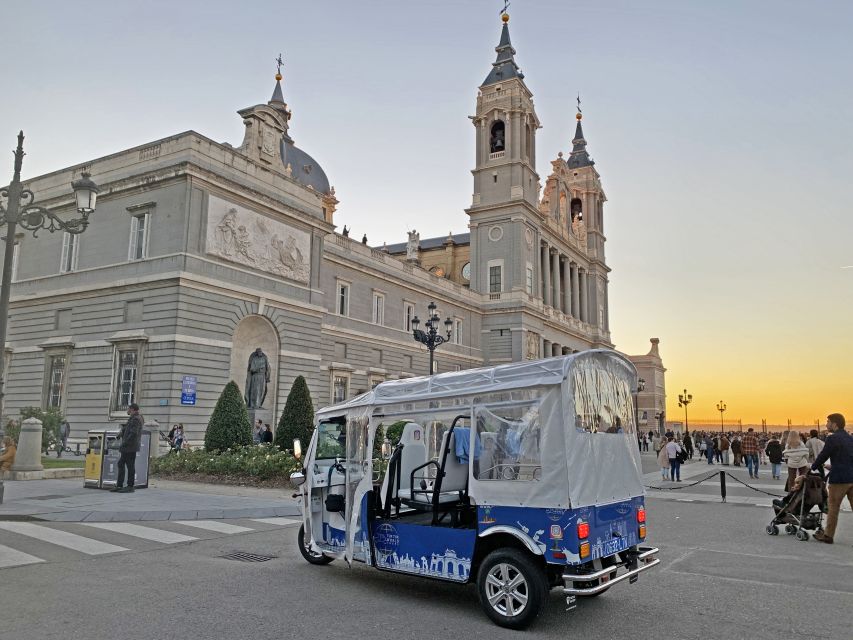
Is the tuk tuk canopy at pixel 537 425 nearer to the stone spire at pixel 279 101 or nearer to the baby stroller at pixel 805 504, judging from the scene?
the baby stroller at pixel 805 504

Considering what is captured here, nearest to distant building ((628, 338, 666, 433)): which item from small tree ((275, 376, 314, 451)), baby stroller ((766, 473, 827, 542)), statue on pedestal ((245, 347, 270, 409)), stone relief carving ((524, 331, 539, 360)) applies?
stone relief carving ((524, 331, 539, 360))

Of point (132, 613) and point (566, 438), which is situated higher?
point (566, 438)

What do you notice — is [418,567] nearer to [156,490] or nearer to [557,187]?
[156,490]

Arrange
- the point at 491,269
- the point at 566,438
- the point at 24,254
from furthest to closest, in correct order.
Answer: the point at 491,269 < the point at 24,254 < the point at 566,438

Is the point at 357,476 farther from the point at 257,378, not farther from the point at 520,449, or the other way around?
the point at 257,378

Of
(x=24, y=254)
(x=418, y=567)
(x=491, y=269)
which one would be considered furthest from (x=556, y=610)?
(x=491, y=269)

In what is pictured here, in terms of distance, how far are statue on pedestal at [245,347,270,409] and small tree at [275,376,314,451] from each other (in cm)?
579

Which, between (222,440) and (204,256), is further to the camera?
(204,256)

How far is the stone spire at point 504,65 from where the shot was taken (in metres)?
57.2

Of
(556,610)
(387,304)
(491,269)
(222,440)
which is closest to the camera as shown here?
(556,610)

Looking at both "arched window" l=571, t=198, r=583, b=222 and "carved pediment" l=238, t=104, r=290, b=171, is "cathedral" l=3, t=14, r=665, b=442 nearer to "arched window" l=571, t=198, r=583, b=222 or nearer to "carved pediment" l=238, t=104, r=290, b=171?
"carved pediment" l=238, t=104, r=290, b=171

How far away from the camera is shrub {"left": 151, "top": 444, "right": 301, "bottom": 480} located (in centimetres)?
1698

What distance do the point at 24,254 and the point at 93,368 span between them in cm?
841

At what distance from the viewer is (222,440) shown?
19.2m
